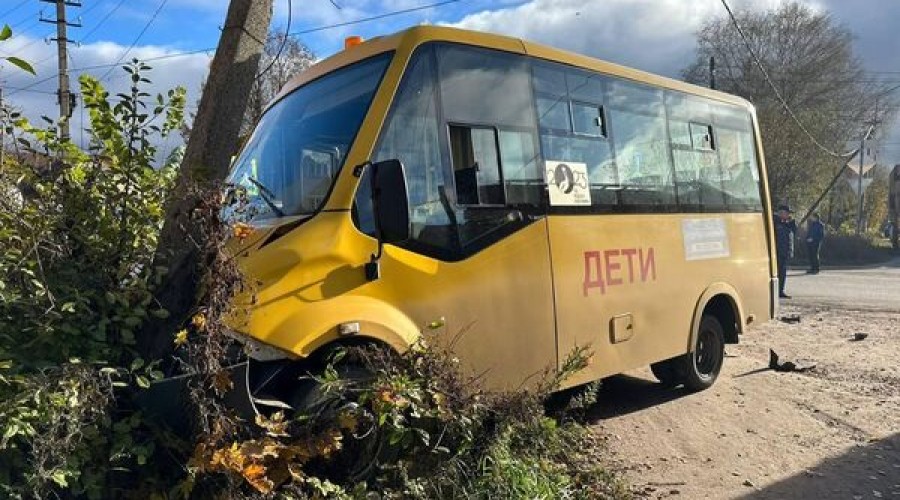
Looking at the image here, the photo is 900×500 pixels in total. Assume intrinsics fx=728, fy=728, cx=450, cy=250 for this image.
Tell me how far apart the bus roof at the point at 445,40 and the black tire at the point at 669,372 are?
2658 millimetres

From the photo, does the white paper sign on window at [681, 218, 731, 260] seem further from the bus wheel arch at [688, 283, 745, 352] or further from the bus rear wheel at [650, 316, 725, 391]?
the bus rear wheel at [650, 316, 725, 391]

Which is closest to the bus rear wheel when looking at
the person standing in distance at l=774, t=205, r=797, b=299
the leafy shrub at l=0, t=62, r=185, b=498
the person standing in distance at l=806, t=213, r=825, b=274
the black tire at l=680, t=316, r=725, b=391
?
the black tire at l=680, t=316, r=725, b=391

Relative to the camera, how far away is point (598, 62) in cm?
609

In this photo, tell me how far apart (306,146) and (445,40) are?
3.76 feet

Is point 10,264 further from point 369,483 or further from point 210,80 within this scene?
point 369,483

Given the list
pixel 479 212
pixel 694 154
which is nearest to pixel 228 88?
pixel 479 212

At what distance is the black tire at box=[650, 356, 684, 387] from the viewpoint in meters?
6.96

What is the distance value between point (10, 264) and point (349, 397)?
1.70m

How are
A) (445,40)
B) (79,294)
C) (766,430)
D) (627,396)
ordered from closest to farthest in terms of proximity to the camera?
(79,294) < (445,40) < (766,430) < (627,396)

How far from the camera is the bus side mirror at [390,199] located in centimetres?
382

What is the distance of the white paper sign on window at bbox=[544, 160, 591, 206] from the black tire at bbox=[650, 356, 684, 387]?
7.10 feet

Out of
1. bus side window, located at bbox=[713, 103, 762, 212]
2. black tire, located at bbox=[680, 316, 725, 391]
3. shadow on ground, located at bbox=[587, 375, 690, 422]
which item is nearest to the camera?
shadow on ground, located at bbox=[587, 375, 690, 422]

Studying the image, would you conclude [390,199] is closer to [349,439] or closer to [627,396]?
[349,439]

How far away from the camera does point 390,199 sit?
3854mm
